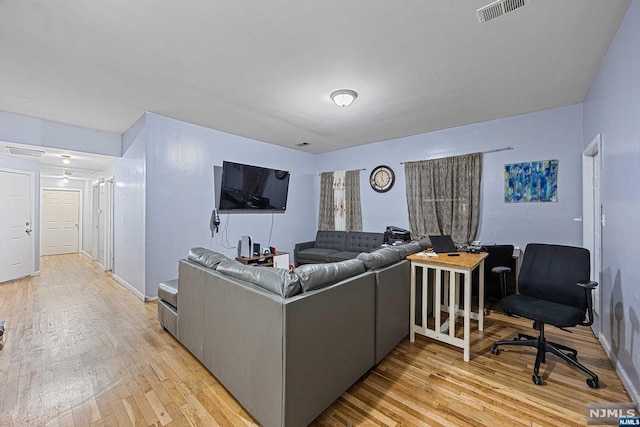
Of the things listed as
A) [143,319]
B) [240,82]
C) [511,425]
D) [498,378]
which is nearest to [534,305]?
[498,378]

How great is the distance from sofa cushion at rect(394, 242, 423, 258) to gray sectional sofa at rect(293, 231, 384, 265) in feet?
6.33

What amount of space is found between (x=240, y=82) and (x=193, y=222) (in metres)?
2.40

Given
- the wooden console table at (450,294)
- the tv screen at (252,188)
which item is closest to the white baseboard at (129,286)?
the tv screen at (252,188)

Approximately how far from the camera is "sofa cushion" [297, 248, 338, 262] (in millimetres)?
5102

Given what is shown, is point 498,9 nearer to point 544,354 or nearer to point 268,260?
point 544,354

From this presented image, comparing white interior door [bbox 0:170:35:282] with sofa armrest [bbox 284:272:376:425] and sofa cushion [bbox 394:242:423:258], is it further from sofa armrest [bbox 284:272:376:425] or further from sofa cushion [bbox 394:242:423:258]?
sofa cushion [bbox 394:242:423:258]

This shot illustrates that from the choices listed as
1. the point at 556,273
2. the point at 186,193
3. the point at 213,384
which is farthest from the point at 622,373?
the point at 186,193

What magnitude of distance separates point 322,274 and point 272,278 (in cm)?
32

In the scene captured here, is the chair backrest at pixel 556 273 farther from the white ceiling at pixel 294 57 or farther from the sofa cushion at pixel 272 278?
the sofa cushion at pixel 272 278

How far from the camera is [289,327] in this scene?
4.61 feet

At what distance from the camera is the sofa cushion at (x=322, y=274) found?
1.62 metres

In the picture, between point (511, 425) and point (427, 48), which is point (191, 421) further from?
point (427, 48)

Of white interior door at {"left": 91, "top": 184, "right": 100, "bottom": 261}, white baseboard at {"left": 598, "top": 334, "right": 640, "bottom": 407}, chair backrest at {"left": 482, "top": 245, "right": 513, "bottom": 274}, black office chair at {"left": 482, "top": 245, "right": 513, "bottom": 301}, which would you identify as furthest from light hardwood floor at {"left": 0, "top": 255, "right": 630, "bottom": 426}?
white interior door at {"left": 91, "top": 184, "right": 100, "bottom": 261}

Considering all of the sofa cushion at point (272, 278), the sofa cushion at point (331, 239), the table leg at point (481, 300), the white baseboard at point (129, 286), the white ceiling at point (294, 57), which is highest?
the white ceiling at point (294, 57)
